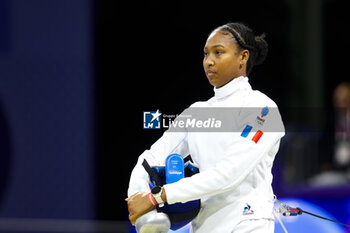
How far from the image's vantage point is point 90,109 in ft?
12.8

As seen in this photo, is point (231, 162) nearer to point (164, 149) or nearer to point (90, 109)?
point (164, 149)

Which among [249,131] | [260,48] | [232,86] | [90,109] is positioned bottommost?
[90,109]

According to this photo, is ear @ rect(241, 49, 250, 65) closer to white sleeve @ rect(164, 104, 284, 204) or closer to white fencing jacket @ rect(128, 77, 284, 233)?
white fencing jacket @ rect(128, 77, 284, 233)

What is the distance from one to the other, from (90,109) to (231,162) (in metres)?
2.39

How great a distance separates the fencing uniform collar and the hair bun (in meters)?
0.09

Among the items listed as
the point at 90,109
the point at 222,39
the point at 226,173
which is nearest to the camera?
the point at 226,173

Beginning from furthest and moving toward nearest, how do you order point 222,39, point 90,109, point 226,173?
point 90,109 → point 222,39 → point 226,173

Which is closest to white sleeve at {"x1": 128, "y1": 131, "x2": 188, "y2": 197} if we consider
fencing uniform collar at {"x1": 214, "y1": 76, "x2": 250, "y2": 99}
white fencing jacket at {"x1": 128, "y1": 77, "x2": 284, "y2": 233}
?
white fencing jacket at {"x1": 128, "y1": 77, "x2": 284, "y2": 233}

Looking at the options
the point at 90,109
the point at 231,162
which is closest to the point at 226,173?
the point at 231,162

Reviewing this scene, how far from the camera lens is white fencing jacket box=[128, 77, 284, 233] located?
1.65 meters

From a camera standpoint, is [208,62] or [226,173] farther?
[208,62]

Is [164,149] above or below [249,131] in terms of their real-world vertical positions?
below

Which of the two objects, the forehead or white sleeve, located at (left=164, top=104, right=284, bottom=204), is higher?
the forehead

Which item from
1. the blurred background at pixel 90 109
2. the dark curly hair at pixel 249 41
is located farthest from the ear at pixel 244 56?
the blurred background at pixel 90 109
